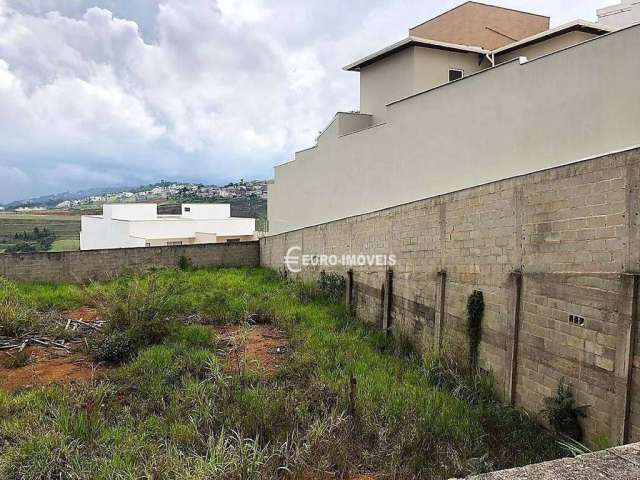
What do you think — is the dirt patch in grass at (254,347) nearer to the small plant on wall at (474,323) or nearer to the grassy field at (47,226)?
the small plant on wall at (474,323)

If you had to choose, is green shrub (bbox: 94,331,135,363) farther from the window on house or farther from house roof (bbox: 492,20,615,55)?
house roof (bbox: 492,20,615,55)

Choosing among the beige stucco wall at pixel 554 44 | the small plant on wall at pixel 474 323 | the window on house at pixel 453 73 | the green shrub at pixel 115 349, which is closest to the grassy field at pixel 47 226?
the green shrub at pixel 115 349

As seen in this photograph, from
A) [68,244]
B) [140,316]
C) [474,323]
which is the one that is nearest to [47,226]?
[68,244]

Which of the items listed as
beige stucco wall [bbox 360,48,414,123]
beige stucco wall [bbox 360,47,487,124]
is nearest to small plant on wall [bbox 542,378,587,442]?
beige stucco wall [bbox 360,47,487,124]

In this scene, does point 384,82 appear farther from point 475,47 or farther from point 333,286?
point 333,286

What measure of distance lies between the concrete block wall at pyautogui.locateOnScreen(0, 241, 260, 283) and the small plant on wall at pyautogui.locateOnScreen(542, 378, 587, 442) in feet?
42.1

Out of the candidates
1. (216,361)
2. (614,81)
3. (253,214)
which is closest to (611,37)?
(614,81)

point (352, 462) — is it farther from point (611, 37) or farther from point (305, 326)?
point (611, 37)

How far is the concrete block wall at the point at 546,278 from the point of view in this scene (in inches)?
172

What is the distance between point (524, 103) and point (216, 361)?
6771mm

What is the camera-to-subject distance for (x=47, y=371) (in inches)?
273

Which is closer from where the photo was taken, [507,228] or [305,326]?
[507,228]

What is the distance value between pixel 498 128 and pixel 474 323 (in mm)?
3906

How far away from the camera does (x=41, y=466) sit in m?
3.92
